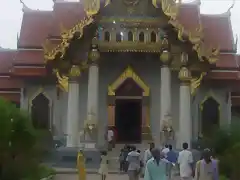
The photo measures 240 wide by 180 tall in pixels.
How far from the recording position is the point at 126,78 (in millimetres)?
23625

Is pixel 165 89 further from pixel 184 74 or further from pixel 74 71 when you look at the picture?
pixel 74 71

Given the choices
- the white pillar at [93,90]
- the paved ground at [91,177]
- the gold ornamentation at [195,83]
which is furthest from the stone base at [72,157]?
the gold ornamentation at [195,83]

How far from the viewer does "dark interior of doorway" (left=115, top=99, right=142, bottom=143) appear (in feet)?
79.7

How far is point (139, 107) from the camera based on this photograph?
79.0 feet

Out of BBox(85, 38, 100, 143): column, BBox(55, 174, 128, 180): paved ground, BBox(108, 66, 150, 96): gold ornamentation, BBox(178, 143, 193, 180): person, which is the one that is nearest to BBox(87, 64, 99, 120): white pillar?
BBox(85, 38, 100, 143): column

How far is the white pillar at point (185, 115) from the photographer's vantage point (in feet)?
72.2

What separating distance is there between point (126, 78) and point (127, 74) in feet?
0.60

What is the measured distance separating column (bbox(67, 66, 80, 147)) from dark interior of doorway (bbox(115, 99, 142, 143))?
2.52m

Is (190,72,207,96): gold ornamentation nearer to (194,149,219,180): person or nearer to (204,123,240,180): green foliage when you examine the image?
(204,123,240,180): green foliage

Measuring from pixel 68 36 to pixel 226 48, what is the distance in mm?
8186

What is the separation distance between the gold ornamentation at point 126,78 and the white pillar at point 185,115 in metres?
1.86

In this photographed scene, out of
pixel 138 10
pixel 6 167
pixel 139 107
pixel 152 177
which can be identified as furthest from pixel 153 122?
pixel 152 177

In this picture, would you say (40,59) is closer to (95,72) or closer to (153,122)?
(95,72)

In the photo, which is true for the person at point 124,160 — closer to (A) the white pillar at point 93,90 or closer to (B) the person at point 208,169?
(A) the white pillar at point 93,90
